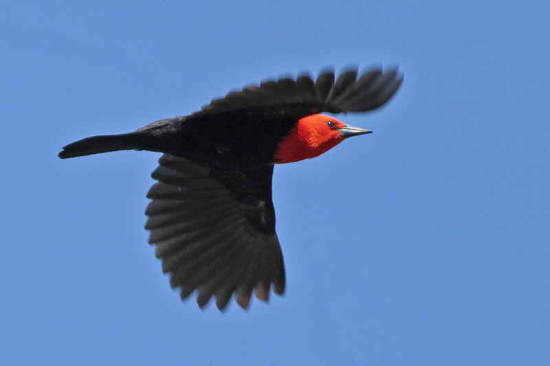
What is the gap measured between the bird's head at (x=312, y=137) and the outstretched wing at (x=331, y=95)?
67 centimetres

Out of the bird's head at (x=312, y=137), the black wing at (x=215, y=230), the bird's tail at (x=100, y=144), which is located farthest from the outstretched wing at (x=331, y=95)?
the black wing at (x=215, y=230)

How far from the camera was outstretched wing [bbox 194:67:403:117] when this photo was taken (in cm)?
987

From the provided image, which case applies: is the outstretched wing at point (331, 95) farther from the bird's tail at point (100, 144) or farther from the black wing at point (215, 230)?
the black wing at point (215, 230)

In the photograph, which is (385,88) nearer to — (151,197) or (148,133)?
(148,133)

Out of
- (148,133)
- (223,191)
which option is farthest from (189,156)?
(223,191)

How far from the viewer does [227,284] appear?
12.2 m

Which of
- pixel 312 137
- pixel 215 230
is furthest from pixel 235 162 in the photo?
pixel 215 230

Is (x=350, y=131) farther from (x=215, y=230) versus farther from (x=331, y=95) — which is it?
(x=215, y=230)

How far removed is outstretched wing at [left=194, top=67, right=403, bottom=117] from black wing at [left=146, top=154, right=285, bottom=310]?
203 cm

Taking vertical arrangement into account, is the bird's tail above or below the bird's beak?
above

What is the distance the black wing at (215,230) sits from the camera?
39.8ft

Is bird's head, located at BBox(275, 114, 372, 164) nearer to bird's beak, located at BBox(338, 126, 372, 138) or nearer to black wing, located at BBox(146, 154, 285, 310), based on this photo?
bird's beak, located at BBox(338, 126, 372, 138)


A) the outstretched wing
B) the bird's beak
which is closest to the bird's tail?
the outstretched wing

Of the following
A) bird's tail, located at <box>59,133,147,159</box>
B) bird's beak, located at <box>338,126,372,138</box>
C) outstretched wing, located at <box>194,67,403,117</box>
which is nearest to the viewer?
outstretched wing, located at <box>194,67,403,117</box>
